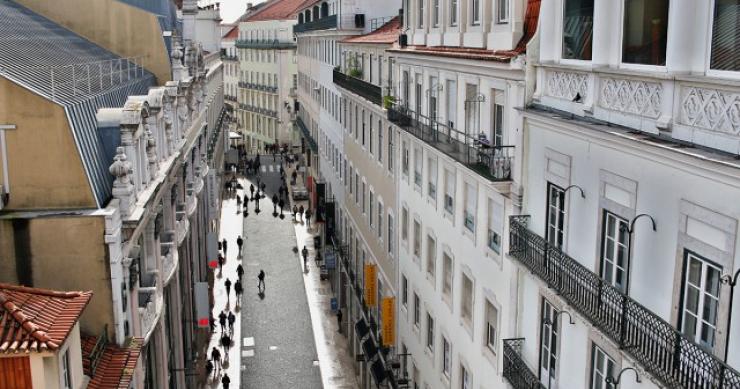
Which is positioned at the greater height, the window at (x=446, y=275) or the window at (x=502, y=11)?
the window at (x=502, y=11)

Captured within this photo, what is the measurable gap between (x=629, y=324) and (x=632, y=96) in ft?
11.9

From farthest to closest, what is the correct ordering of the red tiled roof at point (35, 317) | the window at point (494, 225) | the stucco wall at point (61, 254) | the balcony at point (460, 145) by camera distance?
1. the window at point (494, 225)
2. the balcony at point (460, 145)
3. the stucco wall at point (61, 254)
4. the red tiled roof at point (35, 317)

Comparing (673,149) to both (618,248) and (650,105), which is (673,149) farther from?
(618,248)

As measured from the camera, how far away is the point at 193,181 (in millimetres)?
42625

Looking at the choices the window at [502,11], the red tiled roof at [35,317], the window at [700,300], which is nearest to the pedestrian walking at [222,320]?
the red tiled roof at [35,317]

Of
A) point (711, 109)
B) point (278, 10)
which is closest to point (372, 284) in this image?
point (711, 109)

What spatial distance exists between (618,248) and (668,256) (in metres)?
1.75

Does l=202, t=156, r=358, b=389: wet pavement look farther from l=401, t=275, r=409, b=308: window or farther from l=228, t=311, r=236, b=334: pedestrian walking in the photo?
l=401, t=275, r=409, b=308: window

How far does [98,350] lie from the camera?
18781 mm

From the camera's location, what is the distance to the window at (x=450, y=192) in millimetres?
24391

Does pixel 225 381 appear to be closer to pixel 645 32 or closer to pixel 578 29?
pixel 578 29

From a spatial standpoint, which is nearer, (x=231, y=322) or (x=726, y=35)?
(x=726, y=35)

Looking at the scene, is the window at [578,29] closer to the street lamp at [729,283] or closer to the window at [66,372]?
the street lamp at [729,283]

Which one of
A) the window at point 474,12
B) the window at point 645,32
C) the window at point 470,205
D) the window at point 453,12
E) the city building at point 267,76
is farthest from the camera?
the city building at point 267,76
